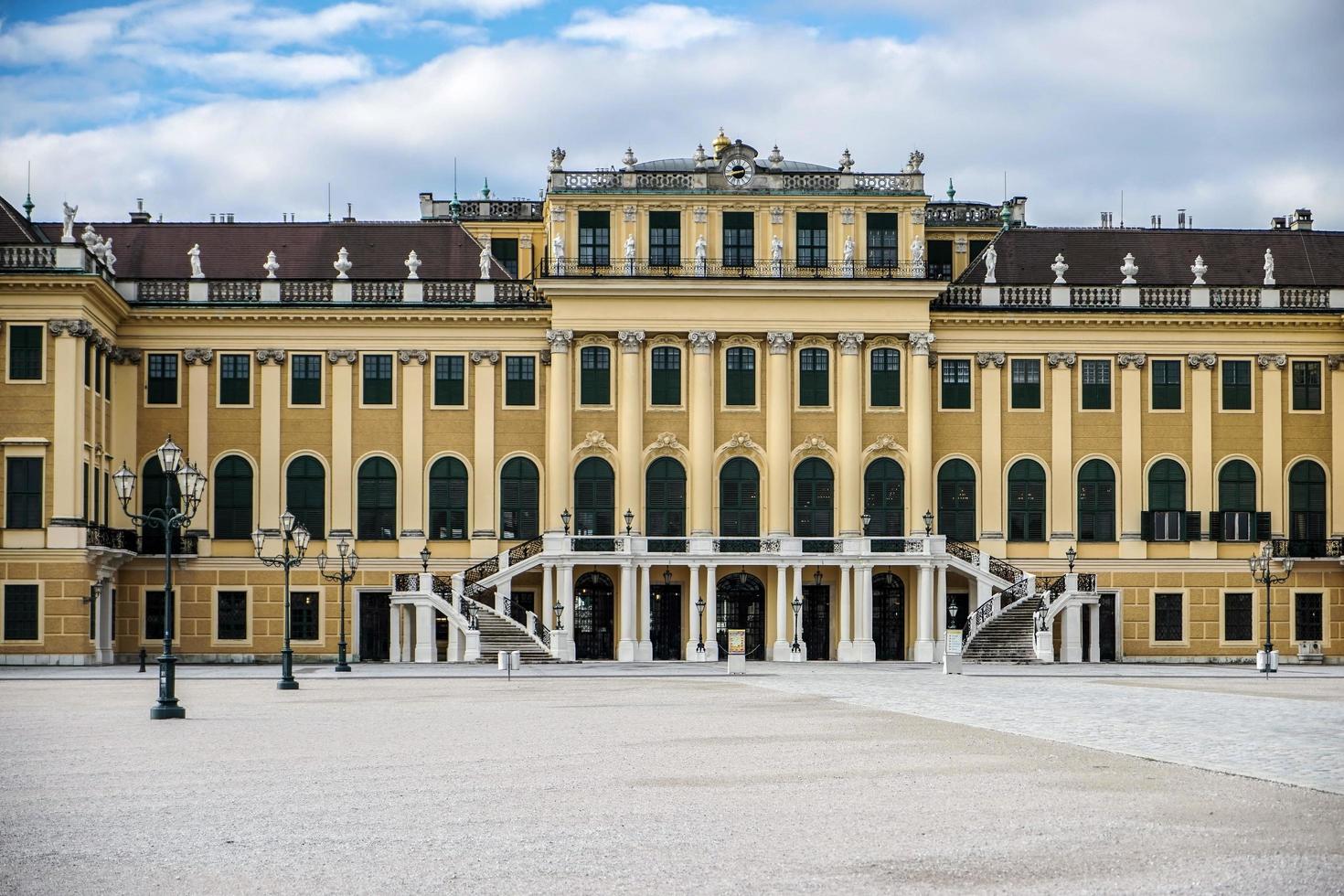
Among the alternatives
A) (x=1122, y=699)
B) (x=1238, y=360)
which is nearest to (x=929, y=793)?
(x=1122, y=699)

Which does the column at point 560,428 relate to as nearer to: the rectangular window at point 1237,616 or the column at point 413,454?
the column at point 413,454

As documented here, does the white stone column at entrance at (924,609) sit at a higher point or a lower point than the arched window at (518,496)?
lower

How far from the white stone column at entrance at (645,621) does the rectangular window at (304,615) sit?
11826 mm

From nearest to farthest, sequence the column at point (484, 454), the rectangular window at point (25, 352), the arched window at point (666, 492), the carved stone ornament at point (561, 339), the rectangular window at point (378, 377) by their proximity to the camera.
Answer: the rectangular window at point (25, 352), the carved stone ornament at point (561, 339), the column at point (484, 454), the arched window at point (666, 492), the rectangular window at point (378, 377)

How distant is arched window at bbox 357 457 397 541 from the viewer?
67.7 meters

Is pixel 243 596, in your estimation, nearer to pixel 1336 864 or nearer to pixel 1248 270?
pixel 1248 270

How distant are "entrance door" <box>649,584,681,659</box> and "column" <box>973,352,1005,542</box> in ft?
37.8

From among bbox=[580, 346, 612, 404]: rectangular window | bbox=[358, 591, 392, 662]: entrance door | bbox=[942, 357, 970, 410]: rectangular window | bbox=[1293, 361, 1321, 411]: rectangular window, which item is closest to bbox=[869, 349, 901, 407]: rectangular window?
bbox=[942, 357, 970, 410]: rectangular window

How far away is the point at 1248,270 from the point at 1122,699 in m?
40.5

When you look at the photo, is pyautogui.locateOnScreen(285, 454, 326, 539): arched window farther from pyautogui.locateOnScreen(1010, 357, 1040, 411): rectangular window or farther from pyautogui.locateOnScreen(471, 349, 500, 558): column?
pyautogui.locateOnScreen(1010, 357, 1040, 411): rectangular window

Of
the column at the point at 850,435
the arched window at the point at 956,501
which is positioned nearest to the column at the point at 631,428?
the column at the point at 850,435

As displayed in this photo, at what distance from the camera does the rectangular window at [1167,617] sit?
6788 cm

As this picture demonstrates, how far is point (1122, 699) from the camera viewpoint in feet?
118

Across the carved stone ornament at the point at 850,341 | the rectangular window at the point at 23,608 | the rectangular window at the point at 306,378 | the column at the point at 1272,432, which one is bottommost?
the rectangular window at the point at 23,608
